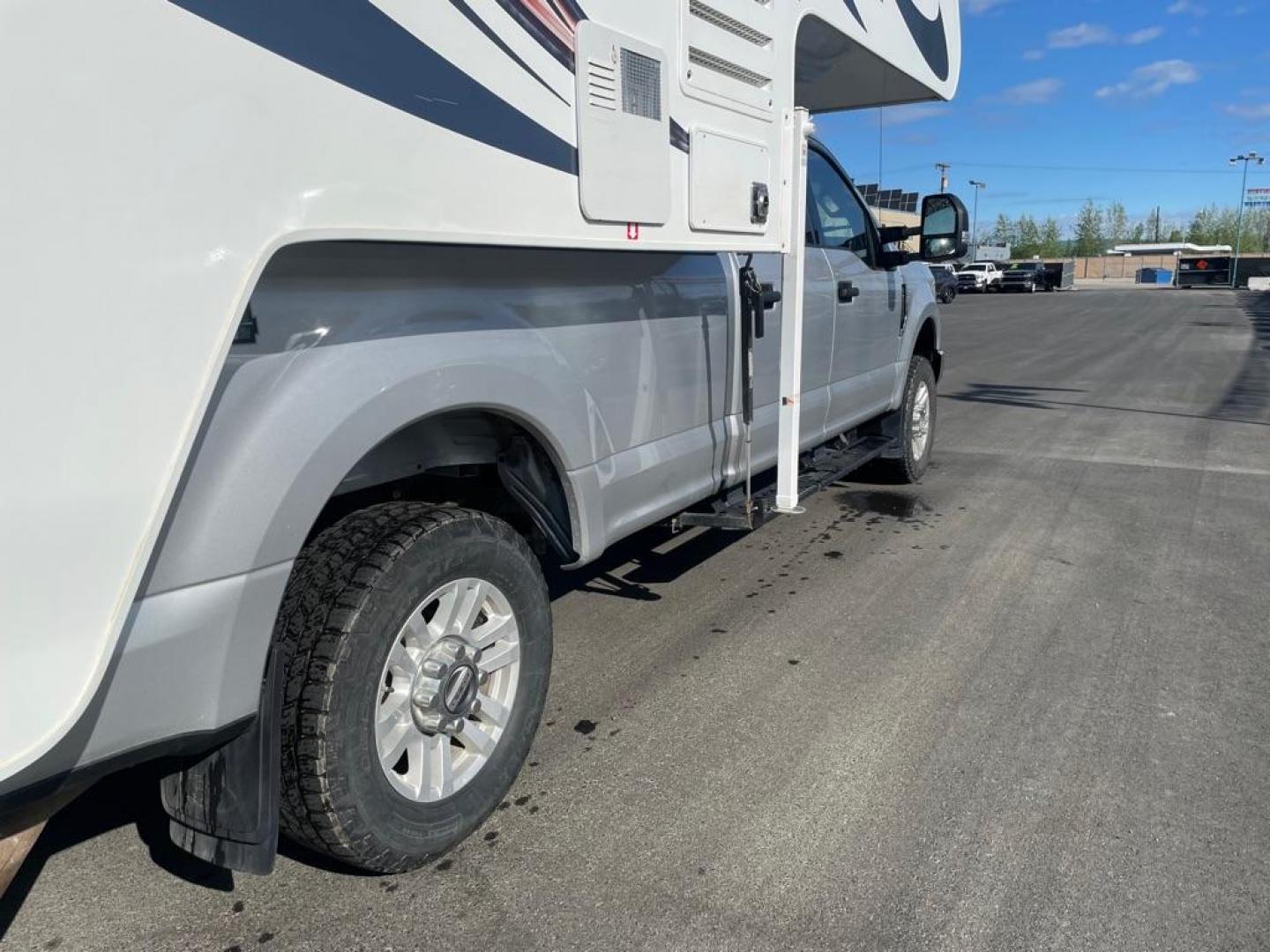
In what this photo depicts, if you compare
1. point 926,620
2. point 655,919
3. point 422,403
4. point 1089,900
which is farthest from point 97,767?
point 926,620

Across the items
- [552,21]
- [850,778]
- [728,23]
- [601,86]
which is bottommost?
[850,778]

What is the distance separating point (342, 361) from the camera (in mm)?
2080

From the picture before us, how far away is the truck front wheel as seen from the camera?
224 centimetres

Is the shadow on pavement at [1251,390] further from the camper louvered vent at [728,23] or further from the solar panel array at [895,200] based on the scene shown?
the camper louvered vent at [728,23]

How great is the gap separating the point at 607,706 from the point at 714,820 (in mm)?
797

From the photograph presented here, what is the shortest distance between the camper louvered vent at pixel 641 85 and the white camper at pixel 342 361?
0.03ft

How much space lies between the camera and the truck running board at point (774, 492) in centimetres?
392

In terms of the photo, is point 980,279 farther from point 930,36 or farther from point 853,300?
point 853,300

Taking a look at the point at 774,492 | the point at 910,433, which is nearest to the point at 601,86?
the point at 774,492

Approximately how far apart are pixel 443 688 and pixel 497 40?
1590 millimetres

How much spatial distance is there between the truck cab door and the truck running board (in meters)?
0.20

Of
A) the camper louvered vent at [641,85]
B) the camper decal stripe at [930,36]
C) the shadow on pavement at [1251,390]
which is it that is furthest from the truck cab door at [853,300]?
the shadow on pavement at [1251,390]

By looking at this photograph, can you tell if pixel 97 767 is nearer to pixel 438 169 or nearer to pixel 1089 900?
pixel 438 169

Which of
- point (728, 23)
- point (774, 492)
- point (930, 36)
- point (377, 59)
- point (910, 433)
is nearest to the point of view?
point (377, 59)
